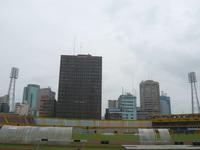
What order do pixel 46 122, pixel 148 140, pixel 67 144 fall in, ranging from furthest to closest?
1. pixel 46 122
2. pixel 148 140
3. pixel 67 144

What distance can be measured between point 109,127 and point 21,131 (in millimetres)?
65544

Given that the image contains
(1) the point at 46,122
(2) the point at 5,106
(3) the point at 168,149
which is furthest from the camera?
Answer: (2) the point at 5,106

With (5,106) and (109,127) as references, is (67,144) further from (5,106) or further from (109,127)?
(5,106)

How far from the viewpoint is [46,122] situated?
112m

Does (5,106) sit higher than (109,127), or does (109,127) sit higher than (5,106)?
(5,106)

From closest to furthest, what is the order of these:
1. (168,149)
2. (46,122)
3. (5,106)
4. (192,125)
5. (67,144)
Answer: (168,149) → (67,144) → (46,122) → (192,125) → (5,106)

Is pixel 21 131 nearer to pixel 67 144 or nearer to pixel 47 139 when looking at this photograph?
pixel 47 139

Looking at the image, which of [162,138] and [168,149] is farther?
[162,138]

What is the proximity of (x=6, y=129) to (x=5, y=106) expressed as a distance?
149 metres

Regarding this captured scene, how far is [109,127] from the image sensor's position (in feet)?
379

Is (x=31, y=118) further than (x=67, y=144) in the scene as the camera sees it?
Yes

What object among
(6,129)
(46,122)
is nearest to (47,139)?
(6,129)

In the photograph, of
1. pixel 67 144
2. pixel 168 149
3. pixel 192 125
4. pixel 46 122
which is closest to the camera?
pixel 168 149

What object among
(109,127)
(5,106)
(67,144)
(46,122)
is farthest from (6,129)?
(5,106)
